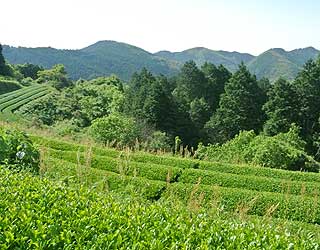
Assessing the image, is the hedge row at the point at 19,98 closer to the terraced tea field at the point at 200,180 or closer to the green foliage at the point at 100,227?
the terraced tea field at the point at 200,180

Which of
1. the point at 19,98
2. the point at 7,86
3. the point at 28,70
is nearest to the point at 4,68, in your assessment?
the point at 7,86

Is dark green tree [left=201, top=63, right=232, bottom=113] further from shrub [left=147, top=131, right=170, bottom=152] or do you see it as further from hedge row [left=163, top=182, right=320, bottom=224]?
hedge row [left=163, top=182, right=320, bottom=224]

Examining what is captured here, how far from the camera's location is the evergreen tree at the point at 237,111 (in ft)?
129

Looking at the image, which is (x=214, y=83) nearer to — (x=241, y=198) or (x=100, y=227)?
(x=241, y=198)

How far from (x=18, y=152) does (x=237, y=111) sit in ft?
110

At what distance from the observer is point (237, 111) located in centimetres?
3969

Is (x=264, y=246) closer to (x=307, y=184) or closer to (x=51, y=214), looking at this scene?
(x=51, y=214)

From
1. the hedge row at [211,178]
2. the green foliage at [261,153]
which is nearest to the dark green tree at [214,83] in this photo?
the green foliage at [261,153]

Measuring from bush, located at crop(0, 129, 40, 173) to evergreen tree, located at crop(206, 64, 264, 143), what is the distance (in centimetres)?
3252

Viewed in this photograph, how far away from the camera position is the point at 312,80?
37812 mm

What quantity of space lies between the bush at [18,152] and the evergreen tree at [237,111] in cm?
3252

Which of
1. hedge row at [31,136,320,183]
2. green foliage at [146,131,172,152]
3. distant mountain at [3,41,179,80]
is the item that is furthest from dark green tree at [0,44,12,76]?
distant mountain at [3,41,179,80]

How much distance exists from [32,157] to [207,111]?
36210 millimetres

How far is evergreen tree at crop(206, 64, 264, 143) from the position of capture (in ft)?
129
